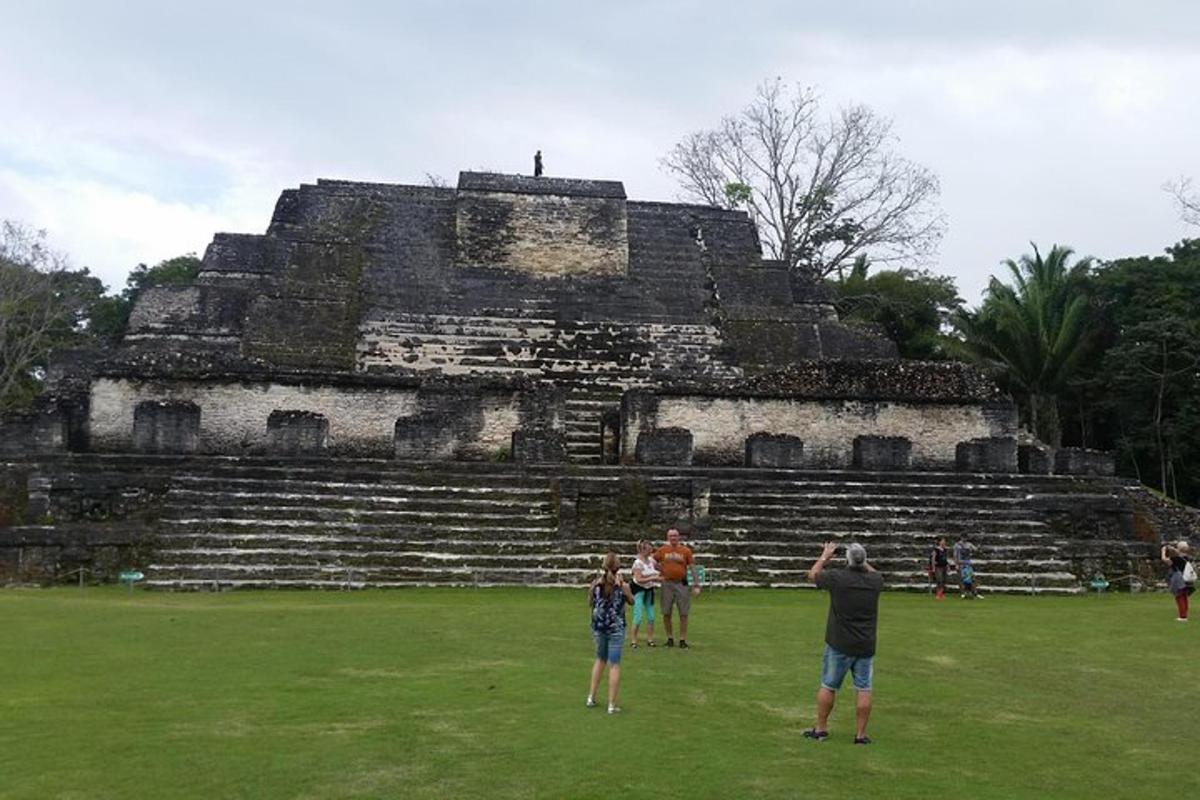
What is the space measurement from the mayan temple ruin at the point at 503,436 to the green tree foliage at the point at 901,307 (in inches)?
397

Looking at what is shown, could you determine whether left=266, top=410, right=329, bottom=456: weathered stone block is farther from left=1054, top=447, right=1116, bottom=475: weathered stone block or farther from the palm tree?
the palm tree

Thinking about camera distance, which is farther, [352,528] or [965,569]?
[352,528]

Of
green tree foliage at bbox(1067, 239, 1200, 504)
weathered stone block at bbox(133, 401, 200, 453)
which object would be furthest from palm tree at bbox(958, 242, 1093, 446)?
weathered stone block at bbox(133, 401, 200, 453)

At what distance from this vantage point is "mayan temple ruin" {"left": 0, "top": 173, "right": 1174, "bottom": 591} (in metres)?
12.3

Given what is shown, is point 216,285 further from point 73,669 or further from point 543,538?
point 73,669

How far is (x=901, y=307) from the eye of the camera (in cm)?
3041

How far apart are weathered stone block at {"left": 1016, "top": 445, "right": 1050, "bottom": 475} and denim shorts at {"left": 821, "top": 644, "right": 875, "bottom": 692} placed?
1077 cm

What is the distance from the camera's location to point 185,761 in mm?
4840

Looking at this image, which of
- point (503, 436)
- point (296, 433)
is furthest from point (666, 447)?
point (296, 433)

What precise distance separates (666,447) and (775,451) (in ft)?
4.70

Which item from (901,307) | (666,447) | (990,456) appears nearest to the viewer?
(666,447)

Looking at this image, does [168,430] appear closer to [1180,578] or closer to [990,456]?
[990,456]

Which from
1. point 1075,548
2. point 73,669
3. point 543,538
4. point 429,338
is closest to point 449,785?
point 73,669

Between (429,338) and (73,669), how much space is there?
37.3 ft
